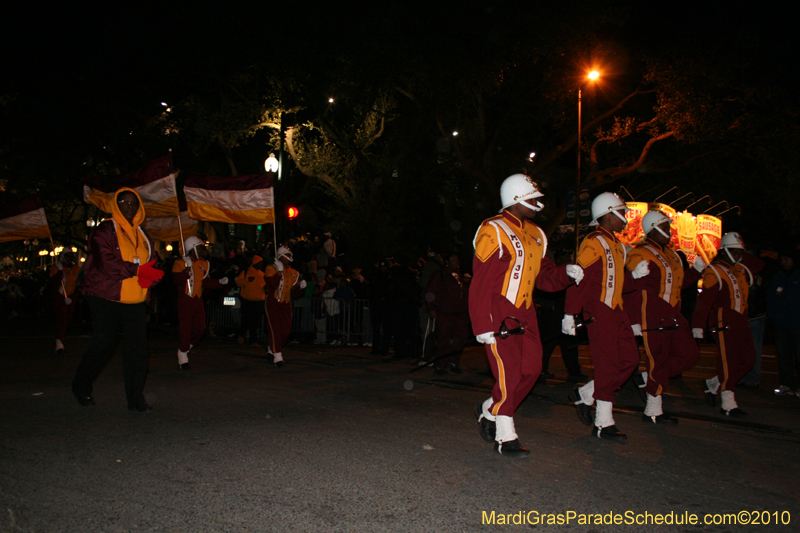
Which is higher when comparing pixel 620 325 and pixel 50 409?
pixel 620 325

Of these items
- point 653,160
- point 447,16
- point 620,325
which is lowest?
point 620,325

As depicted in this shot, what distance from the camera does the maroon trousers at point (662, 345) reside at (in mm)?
6176

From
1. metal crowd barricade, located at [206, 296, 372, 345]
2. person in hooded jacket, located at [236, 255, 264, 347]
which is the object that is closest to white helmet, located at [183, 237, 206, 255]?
person in hooded jacket, located at [236, 255, 264, 347]

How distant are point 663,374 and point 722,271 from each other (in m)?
1.72

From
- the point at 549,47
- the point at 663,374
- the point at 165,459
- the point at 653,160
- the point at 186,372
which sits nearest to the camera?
the point at 165,459

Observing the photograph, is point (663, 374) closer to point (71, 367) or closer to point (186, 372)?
point (186, 372)

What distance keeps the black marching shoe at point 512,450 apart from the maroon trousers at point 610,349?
3.45ft

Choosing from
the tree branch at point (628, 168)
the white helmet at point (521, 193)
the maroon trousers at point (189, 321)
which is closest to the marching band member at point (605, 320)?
the white helmet at point (521, 193)

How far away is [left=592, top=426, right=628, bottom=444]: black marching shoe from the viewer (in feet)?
17.8

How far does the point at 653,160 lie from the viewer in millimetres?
26453

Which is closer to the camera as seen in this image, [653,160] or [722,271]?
[722,271]

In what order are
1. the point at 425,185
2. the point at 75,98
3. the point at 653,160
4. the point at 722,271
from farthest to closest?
the point at 425,185
the point at 653,160
the point at 75,98
the point at 722,271

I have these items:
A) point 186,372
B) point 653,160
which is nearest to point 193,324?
point 186,372

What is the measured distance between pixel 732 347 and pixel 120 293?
20.6ft
